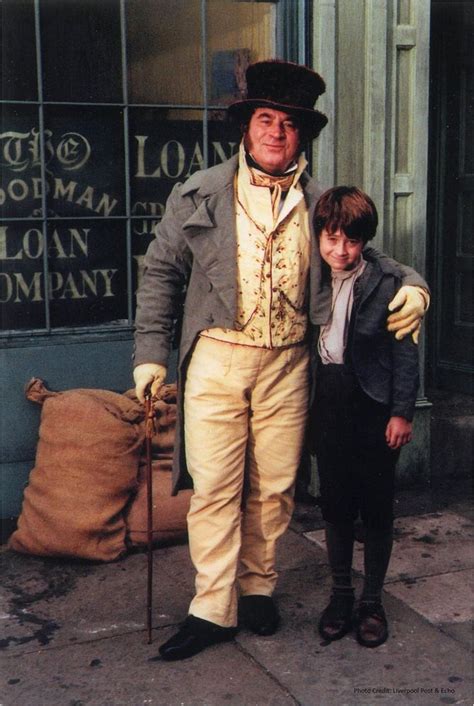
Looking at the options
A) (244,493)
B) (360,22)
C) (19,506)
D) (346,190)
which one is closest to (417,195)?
(360,22)

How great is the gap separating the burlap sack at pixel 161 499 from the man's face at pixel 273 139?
1519 mm

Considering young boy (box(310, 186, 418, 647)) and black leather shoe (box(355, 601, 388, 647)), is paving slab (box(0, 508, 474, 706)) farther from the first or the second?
young boy (box(310, 186, 418, 647))

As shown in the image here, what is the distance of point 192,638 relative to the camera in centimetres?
350

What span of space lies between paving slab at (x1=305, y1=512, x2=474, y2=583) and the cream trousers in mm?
929

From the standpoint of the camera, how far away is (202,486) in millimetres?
3508

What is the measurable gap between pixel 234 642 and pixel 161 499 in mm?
1038

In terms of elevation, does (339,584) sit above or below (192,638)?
above

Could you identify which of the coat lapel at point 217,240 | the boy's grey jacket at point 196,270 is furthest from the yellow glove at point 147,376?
the coat lapel at point 217,240

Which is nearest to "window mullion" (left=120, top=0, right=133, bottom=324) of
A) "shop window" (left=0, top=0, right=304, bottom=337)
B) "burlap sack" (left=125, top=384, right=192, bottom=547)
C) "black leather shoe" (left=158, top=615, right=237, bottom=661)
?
"shop window" (left=0, top=0, right=304, bottom=337)

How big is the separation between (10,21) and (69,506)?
7.40 feet

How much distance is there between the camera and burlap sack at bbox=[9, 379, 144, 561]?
4.34 m

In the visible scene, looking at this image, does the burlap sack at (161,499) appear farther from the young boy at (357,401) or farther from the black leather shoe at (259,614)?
the young boy at (357,401)

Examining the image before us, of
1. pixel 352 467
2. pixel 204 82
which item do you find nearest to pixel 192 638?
pixel 352 467

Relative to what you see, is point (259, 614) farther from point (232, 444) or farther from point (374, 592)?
point (232, 444)
